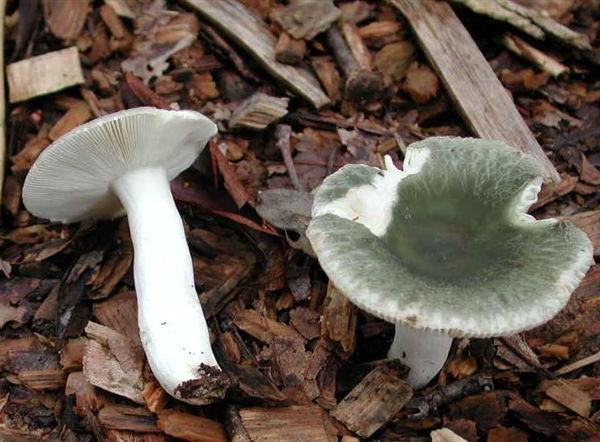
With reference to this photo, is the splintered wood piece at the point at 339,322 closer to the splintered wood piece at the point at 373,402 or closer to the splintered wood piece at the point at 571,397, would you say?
the splintered wood piece at the point at 373,402

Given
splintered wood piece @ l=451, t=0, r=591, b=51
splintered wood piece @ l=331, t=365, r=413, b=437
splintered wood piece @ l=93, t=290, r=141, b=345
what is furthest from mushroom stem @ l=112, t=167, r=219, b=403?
splintered wood piece @ l=451, t=0, r=591, b=51

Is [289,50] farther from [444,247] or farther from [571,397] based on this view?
[571,397]

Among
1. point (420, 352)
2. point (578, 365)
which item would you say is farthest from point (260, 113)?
point (578, 365)

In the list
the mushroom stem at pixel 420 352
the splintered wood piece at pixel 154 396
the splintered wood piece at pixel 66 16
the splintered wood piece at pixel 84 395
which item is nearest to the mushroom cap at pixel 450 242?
the mushroom stem at pixel 420 352

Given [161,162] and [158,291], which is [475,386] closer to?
[158,291]

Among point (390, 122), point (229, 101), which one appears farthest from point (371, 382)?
point (229, 101)

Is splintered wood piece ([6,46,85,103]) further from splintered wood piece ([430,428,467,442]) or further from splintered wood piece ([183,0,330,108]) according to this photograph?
splintered wood piece ([430,428,467,442])
